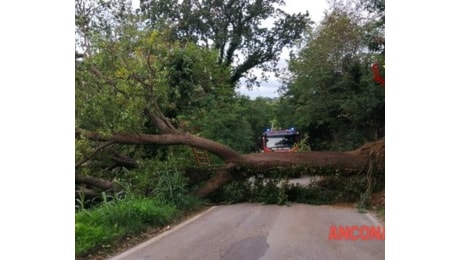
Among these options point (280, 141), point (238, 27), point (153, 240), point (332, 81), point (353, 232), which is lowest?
point (153, 240)

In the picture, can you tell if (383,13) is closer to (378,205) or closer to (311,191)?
(378,205)

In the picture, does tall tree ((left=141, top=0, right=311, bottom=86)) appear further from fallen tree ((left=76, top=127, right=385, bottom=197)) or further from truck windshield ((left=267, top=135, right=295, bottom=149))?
fallen tree ((left=76, top=127, right=385, bottom=197))

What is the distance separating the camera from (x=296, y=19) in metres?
2.53

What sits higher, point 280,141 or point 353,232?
point 280,141

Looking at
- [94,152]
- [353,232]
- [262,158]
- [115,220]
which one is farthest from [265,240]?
[94,152]

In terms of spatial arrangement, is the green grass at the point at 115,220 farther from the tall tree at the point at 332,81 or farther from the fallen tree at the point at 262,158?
the tall tree at the point at 332,81

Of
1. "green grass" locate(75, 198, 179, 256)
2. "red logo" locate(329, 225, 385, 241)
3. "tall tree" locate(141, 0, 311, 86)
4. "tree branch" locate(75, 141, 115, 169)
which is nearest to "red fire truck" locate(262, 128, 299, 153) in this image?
"tall tree" locate(141, 0, 311, 86)

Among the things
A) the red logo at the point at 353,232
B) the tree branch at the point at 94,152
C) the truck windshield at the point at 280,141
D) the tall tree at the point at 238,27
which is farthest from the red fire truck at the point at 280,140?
the tree branch at the point at 94,152

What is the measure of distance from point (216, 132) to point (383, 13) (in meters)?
1.35

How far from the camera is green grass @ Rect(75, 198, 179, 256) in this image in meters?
2.68

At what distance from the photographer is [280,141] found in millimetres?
2812

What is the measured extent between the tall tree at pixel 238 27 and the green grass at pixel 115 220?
1171 mm

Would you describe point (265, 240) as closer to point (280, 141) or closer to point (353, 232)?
point (353, 232)
